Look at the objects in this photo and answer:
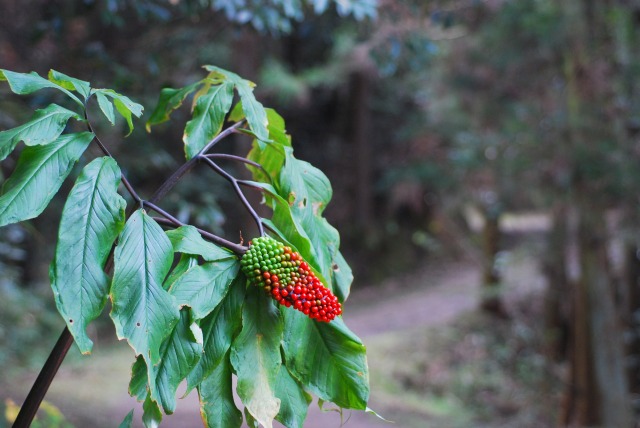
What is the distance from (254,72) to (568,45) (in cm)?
417

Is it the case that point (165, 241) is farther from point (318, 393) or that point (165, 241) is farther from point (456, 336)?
point (456, 336)

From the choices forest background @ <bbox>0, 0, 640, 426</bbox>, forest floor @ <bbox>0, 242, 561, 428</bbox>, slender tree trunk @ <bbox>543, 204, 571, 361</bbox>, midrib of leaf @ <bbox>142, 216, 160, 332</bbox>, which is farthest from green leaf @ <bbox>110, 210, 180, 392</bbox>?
slender tree trunk @ <bbox>543, 204, 571, 361</bbox>

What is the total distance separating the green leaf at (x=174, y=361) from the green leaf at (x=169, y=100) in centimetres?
90

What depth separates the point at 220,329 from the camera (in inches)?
62.0

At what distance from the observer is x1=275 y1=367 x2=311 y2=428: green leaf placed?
5.36 ft

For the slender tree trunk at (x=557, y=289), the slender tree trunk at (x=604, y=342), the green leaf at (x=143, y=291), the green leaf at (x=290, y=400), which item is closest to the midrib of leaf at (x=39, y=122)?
the green leaf at (x=143, y=291)

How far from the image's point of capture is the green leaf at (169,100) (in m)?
2.12

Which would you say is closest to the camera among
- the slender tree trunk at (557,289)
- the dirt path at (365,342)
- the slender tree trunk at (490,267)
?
the dirt path at (365,342)

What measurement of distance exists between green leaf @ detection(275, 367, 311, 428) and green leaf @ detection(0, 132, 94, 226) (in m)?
0.72

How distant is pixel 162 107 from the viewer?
2.19m

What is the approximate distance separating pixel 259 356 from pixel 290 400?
0.18 metres

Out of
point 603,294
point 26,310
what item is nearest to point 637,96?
point 603,294

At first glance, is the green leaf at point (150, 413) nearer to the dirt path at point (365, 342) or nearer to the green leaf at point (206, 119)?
the green leaf at point (206, 119)

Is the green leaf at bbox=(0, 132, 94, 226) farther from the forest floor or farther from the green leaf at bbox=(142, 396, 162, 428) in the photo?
the forest floor
